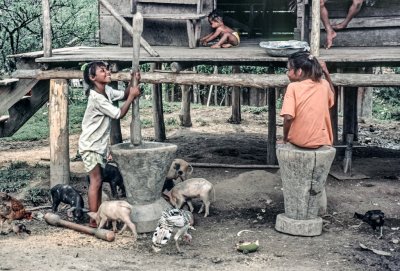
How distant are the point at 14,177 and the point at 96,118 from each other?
3616 mm

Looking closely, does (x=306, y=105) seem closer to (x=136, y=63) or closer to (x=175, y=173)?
(x=136, y=63)

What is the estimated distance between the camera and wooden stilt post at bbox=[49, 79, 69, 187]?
9.70 meters

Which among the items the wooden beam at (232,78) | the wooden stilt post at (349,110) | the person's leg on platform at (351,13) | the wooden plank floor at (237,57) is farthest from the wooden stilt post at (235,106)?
the wooden beam at (232,78)

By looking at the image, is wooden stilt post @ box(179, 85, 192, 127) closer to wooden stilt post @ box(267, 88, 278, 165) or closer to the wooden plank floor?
wooden stilt post @ box(267, 88, 278, 165)

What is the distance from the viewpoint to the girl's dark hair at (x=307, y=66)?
7539mm

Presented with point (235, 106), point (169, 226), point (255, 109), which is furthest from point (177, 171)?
point (255, 109)

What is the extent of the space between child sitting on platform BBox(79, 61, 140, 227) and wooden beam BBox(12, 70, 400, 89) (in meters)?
1.34

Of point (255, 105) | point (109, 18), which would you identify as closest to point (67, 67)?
point (109, 18)

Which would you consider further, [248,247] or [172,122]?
[172,122]

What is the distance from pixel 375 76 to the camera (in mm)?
8789

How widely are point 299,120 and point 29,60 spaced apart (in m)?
4.70

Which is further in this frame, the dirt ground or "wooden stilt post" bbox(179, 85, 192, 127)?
"wooden stilt post" bbox(179, 85, 192, 127)

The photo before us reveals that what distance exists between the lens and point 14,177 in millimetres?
10812

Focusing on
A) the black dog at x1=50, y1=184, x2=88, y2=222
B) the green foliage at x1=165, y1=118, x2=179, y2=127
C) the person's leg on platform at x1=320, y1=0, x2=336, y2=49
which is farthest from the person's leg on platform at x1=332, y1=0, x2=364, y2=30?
the green foliage at x1=165, y1=118, x2=179, y2=127
